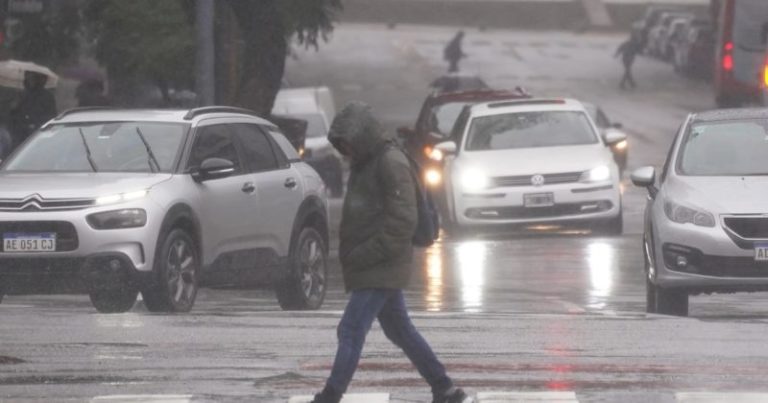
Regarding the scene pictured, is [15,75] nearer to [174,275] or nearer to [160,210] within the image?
[174,275]

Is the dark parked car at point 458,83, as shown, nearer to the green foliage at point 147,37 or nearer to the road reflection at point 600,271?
the green foliage at point 147,37

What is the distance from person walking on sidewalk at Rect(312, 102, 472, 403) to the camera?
400 inches

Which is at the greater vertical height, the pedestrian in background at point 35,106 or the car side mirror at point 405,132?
the pedestrian in background at point 35,106

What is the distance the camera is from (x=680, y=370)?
11.8 m

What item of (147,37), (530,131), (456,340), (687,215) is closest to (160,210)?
(456,340)

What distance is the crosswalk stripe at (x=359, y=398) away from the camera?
10.8 metres

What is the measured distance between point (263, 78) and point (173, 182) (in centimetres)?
1193

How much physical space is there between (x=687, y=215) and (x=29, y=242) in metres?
4.77

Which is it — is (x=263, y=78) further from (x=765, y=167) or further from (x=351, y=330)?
(x=351, y=330)

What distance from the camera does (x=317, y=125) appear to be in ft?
116

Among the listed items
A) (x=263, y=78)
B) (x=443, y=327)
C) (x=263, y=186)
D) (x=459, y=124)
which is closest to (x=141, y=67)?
(x=263, y=78)

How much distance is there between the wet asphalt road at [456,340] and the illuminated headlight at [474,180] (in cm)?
139

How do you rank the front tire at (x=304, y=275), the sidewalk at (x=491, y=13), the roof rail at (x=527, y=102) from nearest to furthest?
1. the front tire at (x=304, y=275)
2. the roof rail at (x=527, y=102)
3. the sidewalk at (x=491, y=13)

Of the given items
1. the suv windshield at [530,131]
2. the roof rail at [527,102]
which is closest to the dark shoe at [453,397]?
the suv windshield at [530,131]
